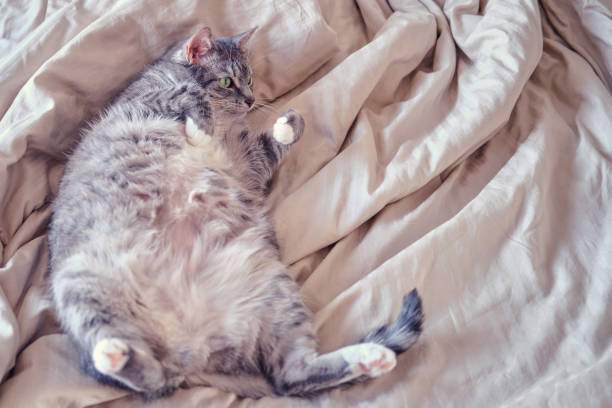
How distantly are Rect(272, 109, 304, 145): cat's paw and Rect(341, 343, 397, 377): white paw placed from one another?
2.19ft

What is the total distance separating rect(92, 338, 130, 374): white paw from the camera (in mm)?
918

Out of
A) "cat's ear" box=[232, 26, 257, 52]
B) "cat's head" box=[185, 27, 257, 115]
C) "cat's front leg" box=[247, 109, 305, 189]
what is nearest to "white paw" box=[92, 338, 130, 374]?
"cat's front leg" box=[247, 109, 305, 189]

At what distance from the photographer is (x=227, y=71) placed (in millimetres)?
1482

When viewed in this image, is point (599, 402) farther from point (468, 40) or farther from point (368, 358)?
point (468, 40)

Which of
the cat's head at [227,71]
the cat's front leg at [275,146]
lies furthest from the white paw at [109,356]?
the cat's head at [227,71]

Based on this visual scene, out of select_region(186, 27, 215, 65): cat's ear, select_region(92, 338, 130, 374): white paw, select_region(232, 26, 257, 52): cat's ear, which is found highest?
select_region(186, 27, 215, 65): cat's ear

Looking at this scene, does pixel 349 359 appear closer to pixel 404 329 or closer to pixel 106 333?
pixel 404 329

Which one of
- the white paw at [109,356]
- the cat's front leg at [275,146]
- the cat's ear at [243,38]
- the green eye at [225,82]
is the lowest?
the cat's front leg at [275,146]

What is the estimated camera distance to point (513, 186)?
4.04 feet

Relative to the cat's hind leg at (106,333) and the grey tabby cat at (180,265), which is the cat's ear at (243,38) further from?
the cat's hind leg at (106,333)

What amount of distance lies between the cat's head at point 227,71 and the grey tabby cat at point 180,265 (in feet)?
0.12

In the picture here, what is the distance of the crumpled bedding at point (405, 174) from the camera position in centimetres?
102

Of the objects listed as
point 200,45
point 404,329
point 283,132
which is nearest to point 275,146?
point 283,132

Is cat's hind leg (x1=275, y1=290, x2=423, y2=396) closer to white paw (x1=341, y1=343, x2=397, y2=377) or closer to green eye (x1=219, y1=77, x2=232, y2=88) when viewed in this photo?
white paw (x1=341, y1=343, x2=397, y2=377)
